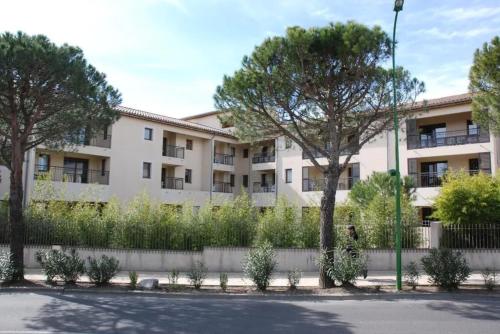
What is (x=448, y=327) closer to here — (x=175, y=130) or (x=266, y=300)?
(x=266, y=300)

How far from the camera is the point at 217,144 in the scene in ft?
129

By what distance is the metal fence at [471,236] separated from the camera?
54.9 ft

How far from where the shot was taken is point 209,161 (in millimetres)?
37125

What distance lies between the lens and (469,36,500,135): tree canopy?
13547mm

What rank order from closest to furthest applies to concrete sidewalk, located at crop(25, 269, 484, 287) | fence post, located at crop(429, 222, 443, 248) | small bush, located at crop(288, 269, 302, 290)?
small bush, located at crop(288, 269, 302, 290) → concrete sidewalk, located at crop(25, 269, 484, 287) → fence post, located at crop(429, 222, 443, 248)

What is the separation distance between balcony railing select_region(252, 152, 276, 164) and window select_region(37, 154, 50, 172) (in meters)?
16.6

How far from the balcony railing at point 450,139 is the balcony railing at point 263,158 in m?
11.3

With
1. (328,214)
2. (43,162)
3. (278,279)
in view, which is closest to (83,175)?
(43,162)

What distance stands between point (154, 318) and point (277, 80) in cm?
685

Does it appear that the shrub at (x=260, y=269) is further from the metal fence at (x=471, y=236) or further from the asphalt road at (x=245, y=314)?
the metal fence at (x=471, y=236)

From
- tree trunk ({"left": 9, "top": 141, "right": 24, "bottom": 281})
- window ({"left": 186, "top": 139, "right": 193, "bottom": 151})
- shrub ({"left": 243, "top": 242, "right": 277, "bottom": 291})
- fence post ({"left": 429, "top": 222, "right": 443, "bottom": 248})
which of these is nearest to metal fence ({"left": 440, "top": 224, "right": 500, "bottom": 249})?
fence post ({"left": 429, "top": 222, "right": 443, "bottom": 248})

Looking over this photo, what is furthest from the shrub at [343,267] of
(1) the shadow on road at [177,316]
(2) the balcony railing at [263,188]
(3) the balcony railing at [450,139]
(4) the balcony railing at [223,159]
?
(4) the balcony railing at [223,159]

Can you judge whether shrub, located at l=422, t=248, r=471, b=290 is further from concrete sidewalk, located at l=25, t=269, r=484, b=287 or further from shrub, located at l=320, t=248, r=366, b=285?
shrub, located at l=320, t=248, r=366, b=285

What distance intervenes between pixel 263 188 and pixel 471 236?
23.0m
